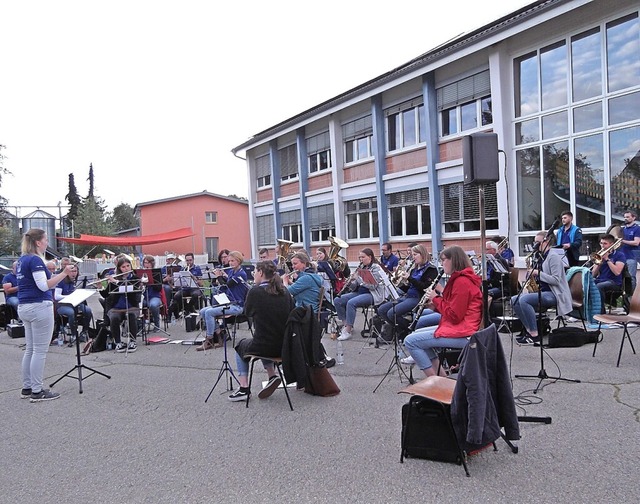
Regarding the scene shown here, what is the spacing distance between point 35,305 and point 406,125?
573 inches

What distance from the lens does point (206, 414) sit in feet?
19.3

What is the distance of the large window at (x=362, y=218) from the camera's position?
66.7ft

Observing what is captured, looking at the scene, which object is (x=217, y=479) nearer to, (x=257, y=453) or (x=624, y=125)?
(x=257, y=453)

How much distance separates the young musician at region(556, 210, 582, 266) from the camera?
11117mm

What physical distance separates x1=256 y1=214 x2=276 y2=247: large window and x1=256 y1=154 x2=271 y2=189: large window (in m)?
1.77

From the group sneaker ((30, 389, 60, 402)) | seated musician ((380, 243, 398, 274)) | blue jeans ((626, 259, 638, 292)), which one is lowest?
sneaker ((30, 389, 60, 402))

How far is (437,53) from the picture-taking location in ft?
51.4

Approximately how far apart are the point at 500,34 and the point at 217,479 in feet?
43.7

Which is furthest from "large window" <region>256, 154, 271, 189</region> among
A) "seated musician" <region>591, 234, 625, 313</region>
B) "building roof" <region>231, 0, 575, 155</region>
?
"seated musician" <region>591, 234, 625, 313</region>

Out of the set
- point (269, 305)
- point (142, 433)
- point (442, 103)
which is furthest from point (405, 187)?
point (142, 433)

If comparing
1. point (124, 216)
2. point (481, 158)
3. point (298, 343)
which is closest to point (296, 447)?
point (298, 343)

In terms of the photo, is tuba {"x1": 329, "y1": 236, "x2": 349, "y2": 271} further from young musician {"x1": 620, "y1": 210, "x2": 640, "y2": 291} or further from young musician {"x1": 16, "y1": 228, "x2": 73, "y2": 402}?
young musician {"x1": 16, "y1": 228, "x2": 73, "y2": 402}

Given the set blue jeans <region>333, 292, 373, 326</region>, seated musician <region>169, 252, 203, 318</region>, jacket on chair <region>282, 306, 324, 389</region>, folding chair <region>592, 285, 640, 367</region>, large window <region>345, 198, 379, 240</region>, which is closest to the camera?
jacket on chair <region>282, 306, 324, 389</region>

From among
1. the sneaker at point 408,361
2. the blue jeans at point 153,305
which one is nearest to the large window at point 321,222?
the blue jeans at point 153,305
